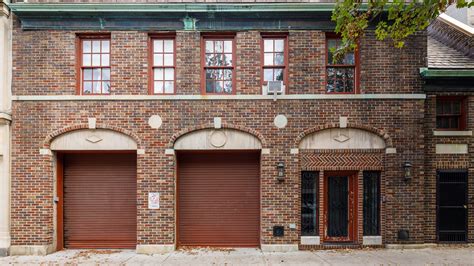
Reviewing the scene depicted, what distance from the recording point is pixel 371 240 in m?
10.4

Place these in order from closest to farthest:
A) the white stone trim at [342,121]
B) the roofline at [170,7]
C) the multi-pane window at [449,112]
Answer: the roofline at [170,7], the white stone trim at [342,121], the multi-pane window at [449,112]

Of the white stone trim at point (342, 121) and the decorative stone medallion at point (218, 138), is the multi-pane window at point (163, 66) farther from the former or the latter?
the white stone trim at point (342, 121)

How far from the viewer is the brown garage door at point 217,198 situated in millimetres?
10688

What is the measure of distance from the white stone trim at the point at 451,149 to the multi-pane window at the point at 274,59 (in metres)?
5.26

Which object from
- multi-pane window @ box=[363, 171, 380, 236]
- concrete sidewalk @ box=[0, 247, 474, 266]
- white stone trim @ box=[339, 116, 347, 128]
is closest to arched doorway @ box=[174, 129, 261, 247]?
concrete sidewalk @ box=[0, 247, 474, 266]

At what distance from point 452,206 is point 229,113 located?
294 inches

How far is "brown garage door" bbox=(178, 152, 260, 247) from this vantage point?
10.7 m

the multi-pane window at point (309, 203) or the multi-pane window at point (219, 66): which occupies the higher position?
the multi-pane window at point (219, 66)

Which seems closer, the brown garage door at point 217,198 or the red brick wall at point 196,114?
the red brick wall at point 196,114

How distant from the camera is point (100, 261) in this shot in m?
9.32

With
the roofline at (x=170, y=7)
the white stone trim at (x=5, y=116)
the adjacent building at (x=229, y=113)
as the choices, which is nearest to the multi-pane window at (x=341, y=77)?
the adjacent building at (x=229, y=113)

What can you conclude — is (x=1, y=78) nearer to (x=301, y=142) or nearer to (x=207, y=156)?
(x=207, y=156)

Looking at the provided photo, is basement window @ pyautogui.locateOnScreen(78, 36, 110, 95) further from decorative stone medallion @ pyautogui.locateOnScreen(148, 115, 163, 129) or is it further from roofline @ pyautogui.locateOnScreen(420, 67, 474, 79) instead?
roofline @ pyautogui.locateOnScreen(420, 67, 474, 79)

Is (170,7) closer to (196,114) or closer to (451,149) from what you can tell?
(196,114)
